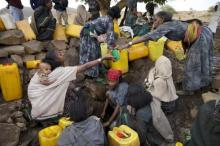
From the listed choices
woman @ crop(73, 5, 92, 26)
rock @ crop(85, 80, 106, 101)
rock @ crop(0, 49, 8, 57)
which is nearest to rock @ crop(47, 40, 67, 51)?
rock @ crop(0, 49, 8, 57)

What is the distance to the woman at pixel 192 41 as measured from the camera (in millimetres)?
5113

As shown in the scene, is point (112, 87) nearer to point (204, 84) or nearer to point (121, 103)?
point (121, 103)

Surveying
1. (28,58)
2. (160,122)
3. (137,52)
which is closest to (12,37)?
(28,58)

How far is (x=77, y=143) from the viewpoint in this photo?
3.48 metres

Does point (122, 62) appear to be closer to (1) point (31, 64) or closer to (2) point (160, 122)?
(1) point (31, 64)

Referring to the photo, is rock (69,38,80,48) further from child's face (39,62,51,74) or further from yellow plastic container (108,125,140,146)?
yellow plastic container (108,125,140,146)

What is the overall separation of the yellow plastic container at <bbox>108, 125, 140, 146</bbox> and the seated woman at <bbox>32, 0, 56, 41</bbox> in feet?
11.4

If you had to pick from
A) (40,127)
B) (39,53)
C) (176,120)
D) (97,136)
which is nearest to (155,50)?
(176,120)

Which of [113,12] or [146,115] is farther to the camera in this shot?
[113,12]

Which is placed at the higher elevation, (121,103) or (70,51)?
(70,51)

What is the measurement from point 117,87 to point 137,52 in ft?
4.72

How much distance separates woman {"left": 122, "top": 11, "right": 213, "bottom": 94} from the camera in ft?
16.8

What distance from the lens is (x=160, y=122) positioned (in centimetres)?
435

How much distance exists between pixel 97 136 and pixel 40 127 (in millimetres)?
1782
